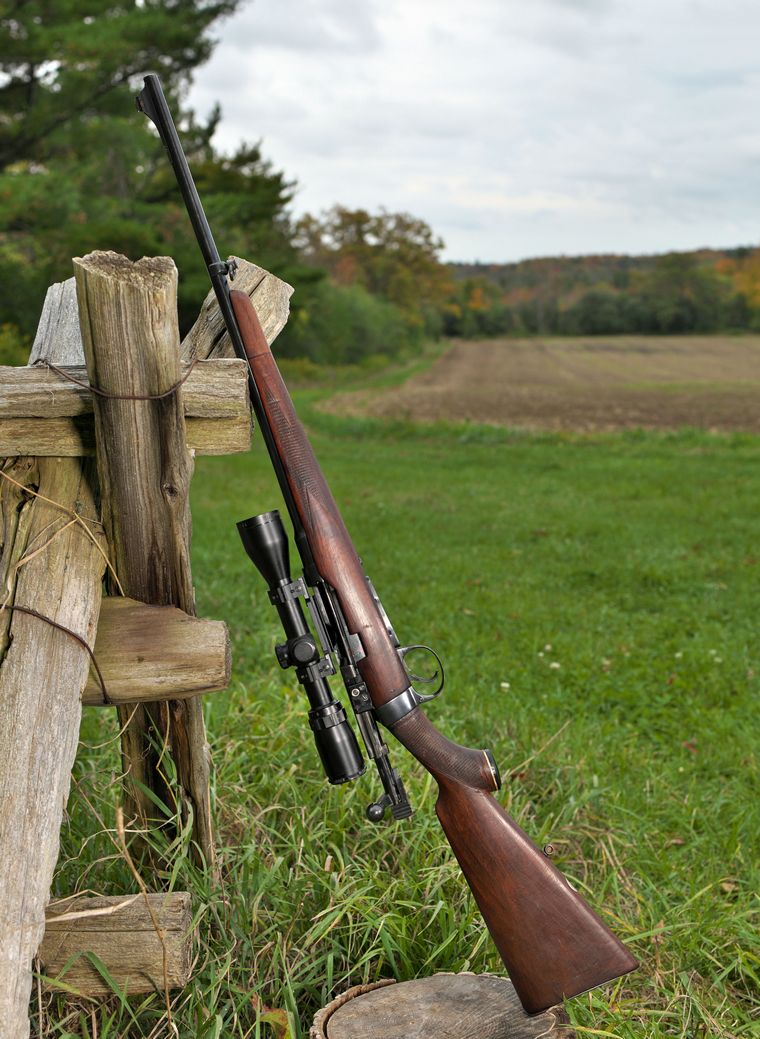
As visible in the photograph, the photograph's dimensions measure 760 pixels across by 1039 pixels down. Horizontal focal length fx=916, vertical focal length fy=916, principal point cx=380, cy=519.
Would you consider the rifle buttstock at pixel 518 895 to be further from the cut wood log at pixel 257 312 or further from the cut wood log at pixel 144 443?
the cut wood log at pixel 257 312

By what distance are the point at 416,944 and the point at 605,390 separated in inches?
1386

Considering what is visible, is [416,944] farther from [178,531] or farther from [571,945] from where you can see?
[178,531]

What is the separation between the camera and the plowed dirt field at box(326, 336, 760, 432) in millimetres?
25406

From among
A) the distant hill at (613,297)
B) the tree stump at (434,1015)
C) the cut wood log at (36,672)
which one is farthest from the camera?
the distant hill at (613,297)

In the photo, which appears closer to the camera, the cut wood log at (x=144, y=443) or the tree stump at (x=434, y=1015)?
the cut wood log at (x=144, y=443)

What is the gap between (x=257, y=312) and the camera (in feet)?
8.99

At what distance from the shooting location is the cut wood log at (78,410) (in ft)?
7.34

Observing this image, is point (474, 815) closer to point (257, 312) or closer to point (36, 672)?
point (36, 672)

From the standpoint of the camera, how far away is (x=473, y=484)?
14242 millimetres

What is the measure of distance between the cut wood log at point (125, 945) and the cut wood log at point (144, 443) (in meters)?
0.41

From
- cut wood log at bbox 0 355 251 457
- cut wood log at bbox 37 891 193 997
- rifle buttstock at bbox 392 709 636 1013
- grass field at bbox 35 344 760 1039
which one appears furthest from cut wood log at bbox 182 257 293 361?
cut wood log at bbox 37 891 193 997

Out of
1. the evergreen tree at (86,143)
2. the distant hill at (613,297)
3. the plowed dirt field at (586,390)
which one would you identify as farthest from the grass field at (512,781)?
the distant hill at (613,297)

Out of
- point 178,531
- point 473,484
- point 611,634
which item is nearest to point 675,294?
point 473,484

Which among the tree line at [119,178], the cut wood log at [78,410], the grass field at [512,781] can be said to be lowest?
the grass field at [512,781]
